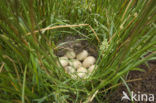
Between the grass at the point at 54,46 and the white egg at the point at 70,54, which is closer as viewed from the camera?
the grass at the point at 54,46

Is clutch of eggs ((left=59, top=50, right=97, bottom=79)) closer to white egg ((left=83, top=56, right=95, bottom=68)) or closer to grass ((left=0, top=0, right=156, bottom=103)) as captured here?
white egg ((left=83, top=56, right=95, bottom=68))

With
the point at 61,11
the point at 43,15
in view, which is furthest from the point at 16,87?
the point at 61,11

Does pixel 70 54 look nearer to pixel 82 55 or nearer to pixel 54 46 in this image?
pixel 82 55

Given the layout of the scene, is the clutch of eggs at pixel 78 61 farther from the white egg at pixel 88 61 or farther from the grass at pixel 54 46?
the grass at pixel 54 46

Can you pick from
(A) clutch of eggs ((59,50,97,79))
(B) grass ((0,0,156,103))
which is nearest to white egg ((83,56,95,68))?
(A) clutch of eggs ((59,50,97,79))

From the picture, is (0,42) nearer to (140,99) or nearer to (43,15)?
(43,15)

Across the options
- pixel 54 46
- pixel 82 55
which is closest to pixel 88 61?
pixel 82 55

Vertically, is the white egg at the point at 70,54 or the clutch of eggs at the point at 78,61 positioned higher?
the white egg at the point at 70,54

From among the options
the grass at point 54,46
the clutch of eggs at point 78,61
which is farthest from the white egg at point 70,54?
the grass at point 54,46
